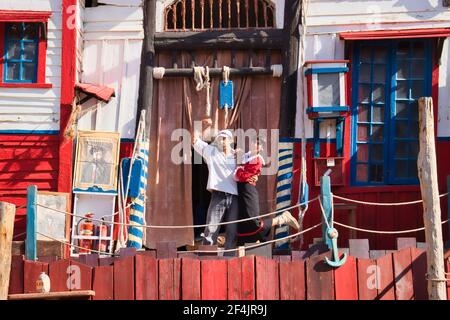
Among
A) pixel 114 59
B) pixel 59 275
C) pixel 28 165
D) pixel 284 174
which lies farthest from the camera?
pixel 114 59

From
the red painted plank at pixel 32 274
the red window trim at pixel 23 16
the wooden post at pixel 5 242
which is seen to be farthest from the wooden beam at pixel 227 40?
the wooden post at pixel 5 242

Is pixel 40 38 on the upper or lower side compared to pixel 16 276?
upper

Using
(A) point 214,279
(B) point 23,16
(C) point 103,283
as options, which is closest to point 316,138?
(A) point 214,279

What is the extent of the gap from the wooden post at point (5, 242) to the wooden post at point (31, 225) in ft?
3.00

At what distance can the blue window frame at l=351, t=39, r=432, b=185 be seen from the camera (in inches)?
609

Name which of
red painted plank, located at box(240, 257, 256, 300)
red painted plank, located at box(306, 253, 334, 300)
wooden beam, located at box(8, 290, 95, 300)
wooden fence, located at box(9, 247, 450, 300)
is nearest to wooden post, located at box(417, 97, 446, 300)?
wooden fence, located at box(9, 247, 450, 300)

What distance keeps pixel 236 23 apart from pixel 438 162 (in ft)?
12.8

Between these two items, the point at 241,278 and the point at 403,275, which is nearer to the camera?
the point at 241,278

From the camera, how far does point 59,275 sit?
12.8 m

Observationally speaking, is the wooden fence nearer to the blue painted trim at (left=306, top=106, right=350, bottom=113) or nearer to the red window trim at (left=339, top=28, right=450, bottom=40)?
the blue painted trim at (left=306, top=106, right=350, bottom=113)

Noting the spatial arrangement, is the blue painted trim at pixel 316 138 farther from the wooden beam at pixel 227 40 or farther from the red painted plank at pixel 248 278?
the red painted plank at pixel 248 278

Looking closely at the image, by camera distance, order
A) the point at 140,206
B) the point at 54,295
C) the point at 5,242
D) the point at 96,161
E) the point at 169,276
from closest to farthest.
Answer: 1. the point at 5,242
2. the point at 54,295
3. the point at 169,276
4. the point at 140,206
5. the point at 96,161

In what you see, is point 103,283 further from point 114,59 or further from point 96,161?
point 114,59

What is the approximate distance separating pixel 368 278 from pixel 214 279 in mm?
1964
